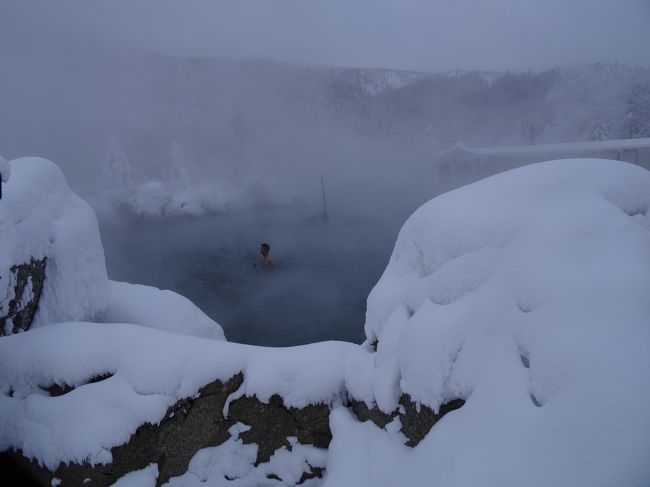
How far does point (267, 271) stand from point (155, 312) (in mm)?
9860

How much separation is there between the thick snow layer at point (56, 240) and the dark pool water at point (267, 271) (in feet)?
18.9

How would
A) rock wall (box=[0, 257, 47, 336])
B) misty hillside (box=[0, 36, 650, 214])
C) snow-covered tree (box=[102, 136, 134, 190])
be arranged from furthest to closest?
misty hillside (box=[0, 36, 650, 214]), snow-covered tree (box=[102, 136, 134, 190]), rock wall (box=[0, 257, 47, 336])

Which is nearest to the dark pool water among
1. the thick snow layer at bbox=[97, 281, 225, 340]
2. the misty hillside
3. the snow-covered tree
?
the thick snow layer at bbox=[97, 281, 225, 340]

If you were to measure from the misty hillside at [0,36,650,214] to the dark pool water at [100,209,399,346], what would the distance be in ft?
45.2

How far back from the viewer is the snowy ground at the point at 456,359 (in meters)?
1.81

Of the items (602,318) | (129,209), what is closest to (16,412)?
(602,318)

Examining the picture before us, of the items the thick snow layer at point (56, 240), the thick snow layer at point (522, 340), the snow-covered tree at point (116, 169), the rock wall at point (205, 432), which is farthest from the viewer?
the snow-covered tree at point (116, 169)

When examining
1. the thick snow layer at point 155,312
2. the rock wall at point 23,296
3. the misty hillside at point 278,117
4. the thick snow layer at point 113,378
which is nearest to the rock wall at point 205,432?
the thick snow layer at point 113,378

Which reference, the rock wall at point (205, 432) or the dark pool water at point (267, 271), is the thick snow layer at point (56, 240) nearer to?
the rock wall at point (205, 432)

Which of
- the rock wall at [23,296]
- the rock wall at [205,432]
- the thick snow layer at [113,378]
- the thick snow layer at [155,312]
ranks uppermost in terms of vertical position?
the rock wall at [23,296]

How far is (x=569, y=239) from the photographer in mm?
2377

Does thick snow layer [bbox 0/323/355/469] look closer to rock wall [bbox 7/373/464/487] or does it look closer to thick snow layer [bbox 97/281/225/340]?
rock wall [bbox 7/373/464/487]

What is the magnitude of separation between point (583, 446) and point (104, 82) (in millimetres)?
76487

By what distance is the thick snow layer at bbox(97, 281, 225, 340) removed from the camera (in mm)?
5625
